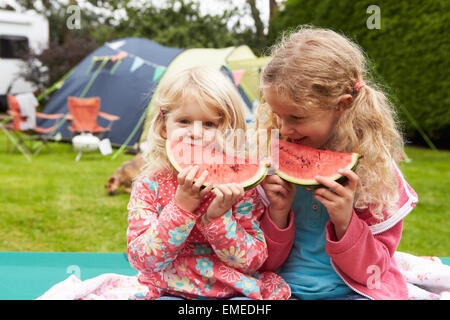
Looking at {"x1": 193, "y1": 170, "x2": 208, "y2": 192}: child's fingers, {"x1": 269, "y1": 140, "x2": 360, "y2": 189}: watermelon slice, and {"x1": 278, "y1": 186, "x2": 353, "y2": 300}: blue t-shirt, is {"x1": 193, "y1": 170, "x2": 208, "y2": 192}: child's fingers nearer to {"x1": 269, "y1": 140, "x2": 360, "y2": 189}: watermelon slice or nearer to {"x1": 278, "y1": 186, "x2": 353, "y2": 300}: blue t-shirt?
{"x1": 269, "y1": 140, "x2": 360, "y2": 189}: watermelon slice

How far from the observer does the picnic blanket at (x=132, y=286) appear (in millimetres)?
2080

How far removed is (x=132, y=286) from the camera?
2322mm

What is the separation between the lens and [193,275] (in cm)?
176

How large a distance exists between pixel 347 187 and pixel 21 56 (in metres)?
17.5

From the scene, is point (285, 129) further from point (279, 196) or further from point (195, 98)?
point (195, 98)

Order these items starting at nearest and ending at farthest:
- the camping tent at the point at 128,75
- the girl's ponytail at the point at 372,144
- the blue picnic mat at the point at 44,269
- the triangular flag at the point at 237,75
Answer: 1. the girl's ponytail at the point at 372,144
2. the blue picnic mat at the point at 44,269
3. the triangular flag at the point at 237,75
4. the camping tent at the point at 128,75

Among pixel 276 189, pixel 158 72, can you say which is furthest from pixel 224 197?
pixel 158 72

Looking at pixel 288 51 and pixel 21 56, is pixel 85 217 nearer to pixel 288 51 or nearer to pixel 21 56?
pixel 288 51

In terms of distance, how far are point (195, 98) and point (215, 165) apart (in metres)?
0.28

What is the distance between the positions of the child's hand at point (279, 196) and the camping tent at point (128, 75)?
7547mm

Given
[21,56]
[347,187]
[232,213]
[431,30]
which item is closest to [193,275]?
[232,213]

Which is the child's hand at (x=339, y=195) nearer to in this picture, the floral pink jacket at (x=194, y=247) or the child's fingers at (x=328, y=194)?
the child's fingers at (x=328, y=194)

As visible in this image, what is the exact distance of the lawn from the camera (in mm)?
4570

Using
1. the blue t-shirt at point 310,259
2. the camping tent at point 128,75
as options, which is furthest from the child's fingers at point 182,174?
the camping tent at point 128,75
